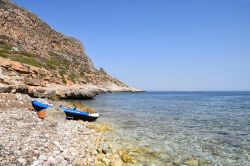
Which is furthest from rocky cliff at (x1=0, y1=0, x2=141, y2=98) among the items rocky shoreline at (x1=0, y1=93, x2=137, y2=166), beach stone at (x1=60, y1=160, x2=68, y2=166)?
beach stone at (x1=60, y1=160, x2=68, y2=166)

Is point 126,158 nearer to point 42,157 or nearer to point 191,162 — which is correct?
point 191,162

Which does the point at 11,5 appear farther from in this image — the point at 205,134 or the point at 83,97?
the point at 205,134

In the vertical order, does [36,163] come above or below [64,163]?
above

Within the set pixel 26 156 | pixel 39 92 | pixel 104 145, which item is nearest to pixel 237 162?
pixel 104 145

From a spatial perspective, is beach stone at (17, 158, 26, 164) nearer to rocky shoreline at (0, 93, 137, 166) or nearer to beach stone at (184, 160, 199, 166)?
rocky shoreline at (0, 93, 137, 166)

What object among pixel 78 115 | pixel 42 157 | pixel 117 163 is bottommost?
pixel 117 163

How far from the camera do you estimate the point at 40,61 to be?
93.5 metres

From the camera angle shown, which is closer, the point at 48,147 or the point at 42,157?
the point at 42,157

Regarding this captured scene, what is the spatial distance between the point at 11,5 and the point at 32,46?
42.8 metres

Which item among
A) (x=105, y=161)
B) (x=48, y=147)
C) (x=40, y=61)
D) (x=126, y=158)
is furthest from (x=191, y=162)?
(x=40, y=61)

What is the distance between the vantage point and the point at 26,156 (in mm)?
14070

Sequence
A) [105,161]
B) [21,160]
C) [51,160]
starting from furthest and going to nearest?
[105,161]
[51,160]
[21,160]

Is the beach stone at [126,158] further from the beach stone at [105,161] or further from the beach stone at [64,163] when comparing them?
the beach stone at [64,163]

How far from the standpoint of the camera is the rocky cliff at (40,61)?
6494cm
